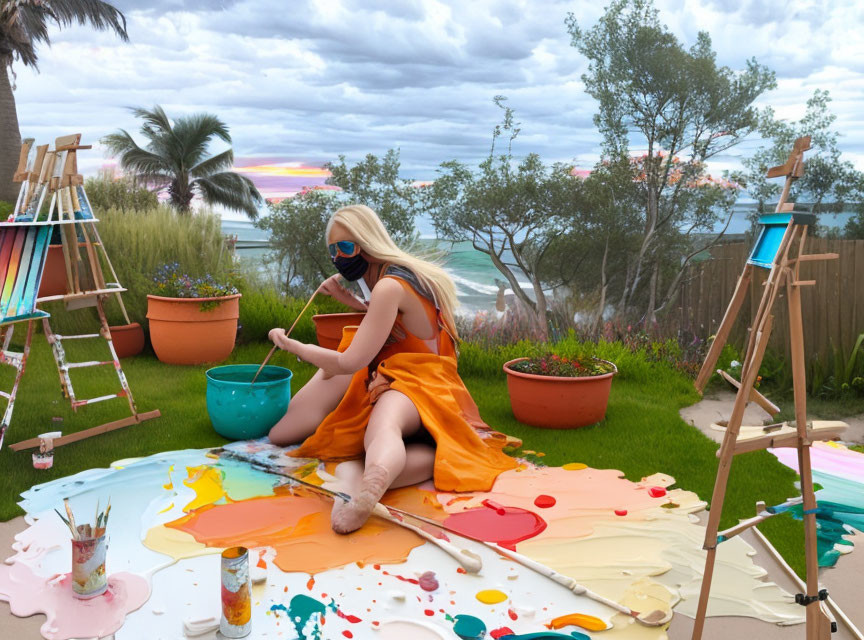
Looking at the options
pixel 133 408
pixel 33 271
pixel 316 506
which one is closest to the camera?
pixel 316 506

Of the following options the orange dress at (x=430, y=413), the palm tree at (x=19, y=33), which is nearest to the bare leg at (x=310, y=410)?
the orange dress at (x=430, y=413)

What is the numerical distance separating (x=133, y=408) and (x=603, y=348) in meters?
3.34

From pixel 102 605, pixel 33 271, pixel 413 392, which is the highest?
pixel 33 271

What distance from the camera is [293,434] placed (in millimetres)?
3795

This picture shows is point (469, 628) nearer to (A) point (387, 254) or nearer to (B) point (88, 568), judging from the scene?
(B) point (88, 568)

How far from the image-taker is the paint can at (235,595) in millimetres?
2111

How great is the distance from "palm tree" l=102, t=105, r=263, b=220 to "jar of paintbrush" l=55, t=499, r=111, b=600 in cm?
2015

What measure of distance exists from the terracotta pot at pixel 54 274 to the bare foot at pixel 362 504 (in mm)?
2242

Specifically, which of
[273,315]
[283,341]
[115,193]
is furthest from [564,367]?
[115,193]

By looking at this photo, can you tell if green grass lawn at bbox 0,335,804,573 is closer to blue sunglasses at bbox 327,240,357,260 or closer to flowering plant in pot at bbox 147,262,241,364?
flowering plant in pot at bbox 147,262,241,364

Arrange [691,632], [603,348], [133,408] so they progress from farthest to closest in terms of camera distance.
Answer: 1. [603,348]
2. [133,408]
3. [691,632]

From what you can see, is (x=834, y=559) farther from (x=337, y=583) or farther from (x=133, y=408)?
(x=133, y=408)

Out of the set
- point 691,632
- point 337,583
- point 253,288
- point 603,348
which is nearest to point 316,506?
point 337,583

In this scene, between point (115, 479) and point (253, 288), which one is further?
point (253, 288)
